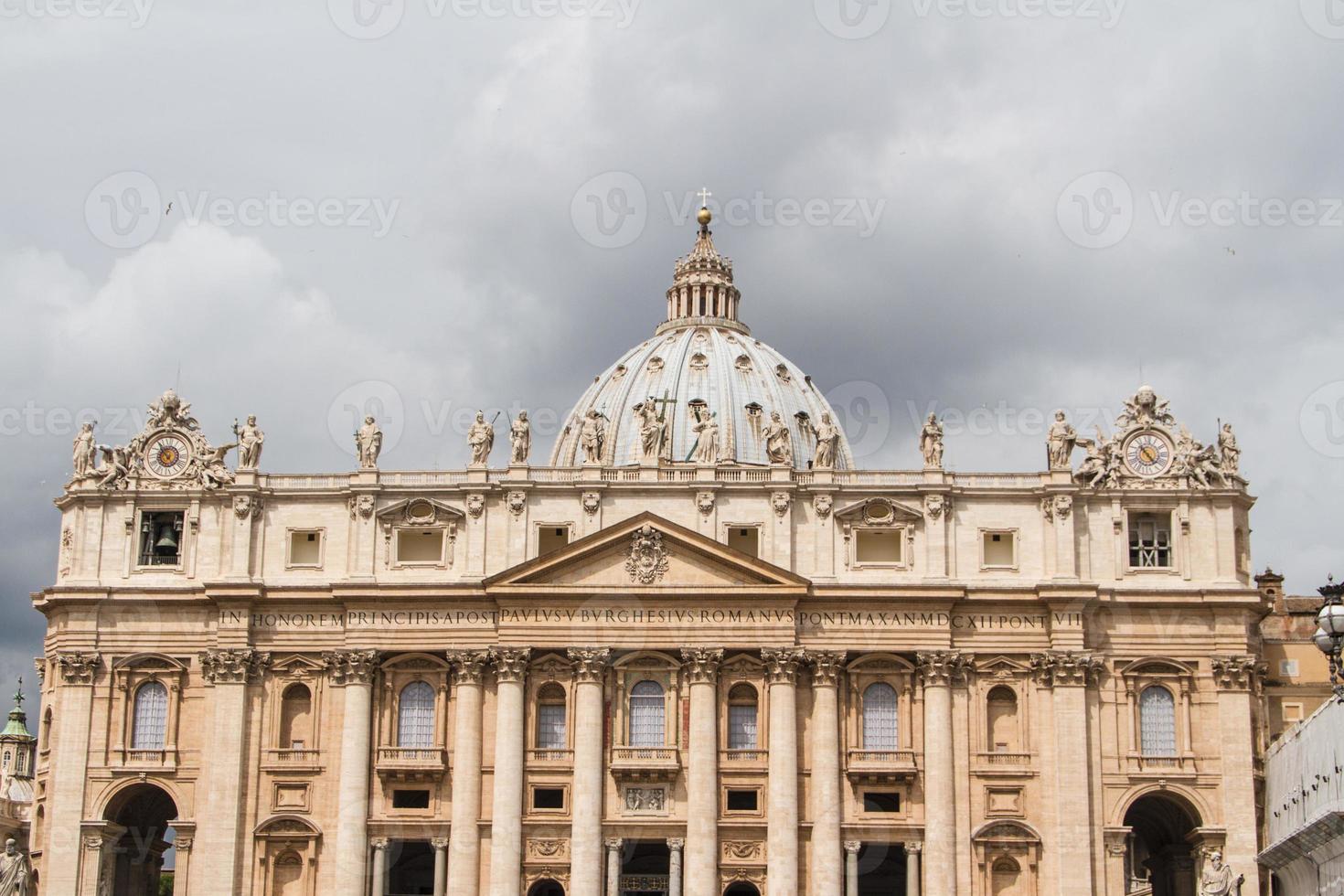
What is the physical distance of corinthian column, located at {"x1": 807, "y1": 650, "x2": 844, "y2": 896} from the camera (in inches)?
2990

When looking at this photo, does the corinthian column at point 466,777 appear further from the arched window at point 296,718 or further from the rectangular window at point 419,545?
the arched window at point 296,718

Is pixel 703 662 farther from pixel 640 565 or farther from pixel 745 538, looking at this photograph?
pixel 745 538

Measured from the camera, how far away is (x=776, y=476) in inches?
3172

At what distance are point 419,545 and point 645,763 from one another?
1306cm

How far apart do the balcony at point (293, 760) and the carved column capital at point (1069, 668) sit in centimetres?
2888

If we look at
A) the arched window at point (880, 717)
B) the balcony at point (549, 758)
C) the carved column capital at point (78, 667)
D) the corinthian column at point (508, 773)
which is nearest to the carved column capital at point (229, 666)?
the carved column capital at point (78, 667)

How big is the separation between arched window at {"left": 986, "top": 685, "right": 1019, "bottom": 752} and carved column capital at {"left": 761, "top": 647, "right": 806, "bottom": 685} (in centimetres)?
789

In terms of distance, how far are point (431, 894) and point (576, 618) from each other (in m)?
13.7

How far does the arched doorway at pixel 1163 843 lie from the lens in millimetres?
78625

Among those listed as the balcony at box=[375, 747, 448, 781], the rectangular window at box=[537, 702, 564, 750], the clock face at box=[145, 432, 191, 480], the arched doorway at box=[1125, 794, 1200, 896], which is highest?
the clock face at box=[145, 432, 191, 480]

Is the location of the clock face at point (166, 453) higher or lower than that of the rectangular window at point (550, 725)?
higher

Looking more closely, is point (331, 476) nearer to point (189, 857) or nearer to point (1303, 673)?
point (189, 857)

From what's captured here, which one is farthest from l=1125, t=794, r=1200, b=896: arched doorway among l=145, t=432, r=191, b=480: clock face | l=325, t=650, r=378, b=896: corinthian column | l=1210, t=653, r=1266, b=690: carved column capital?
l=145, t=432, r=191, b=480: clock face

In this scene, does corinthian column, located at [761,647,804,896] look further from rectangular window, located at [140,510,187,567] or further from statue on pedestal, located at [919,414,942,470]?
rectangular window, located at [140,510,187,567]
